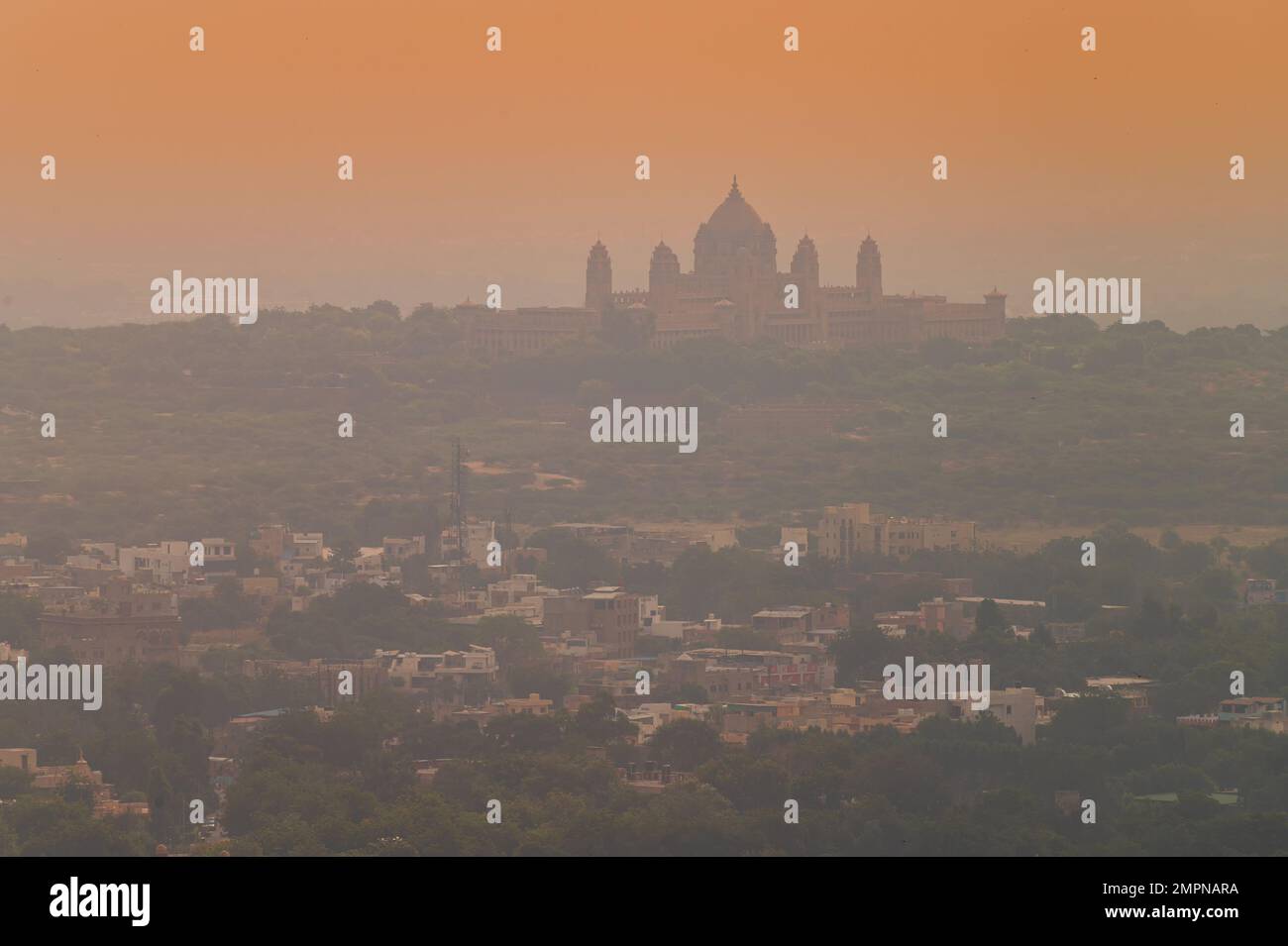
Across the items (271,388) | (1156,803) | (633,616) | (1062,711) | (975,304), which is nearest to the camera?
(1156,803)

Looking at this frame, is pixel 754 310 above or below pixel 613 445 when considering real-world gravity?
above

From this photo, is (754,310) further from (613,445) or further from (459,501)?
(459,501)

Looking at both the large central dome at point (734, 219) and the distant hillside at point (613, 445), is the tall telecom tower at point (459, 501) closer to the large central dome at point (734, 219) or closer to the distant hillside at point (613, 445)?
the distant hillside at point (613, 445)

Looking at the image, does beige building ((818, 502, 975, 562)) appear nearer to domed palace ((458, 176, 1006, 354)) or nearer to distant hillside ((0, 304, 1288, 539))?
distant hillside ((0, 304, 1288, 539))

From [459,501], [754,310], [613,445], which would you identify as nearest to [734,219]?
[754,310]
